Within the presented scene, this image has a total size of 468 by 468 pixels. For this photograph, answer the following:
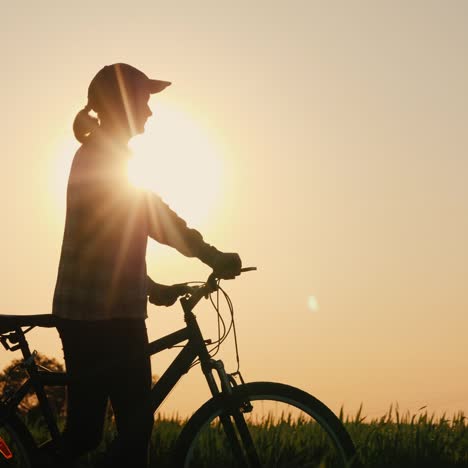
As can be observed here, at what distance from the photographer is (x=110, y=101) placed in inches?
195

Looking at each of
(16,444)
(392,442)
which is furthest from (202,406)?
(392,442)

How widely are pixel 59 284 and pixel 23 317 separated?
0.28 m

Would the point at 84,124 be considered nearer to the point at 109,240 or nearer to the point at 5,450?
the point at 109,240

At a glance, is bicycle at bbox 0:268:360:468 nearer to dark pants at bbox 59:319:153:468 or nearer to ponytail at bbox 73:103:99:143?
dark pants at bbox 59:319:153:468

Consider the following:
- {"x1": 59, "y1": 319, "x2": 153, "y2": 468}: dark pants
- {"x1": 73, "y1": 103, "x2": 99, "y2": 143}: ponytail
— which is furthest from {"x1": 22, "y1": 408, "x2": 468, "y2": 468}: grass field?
{"x1": 73, "y1": 103, "x2": 99, "y2": 143}: ponytail

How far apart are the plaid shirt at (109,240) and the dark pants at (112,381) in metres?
0.10

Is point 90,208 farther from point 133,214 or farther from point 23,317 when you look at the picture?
point 23,317

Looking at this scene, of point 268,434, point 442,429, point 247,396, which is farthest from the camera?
point 442,429

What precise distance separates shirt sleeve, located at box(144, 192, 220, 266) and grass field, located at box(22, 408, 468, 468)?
1.60m

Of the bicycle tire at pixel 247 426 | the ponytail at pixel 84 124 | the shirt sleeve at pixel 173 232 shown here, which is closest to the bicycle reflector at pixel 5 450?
the bicycle tire at pixel 247 426

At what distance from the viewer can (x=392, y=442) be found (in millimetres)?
6895

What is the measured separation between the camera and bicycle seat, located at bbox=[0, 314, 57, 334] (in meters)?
4.77

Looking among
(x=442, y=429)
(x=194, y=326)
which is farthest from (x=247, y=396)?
(x=442, y=429)

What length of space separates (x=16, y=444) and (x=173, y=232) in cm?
163
